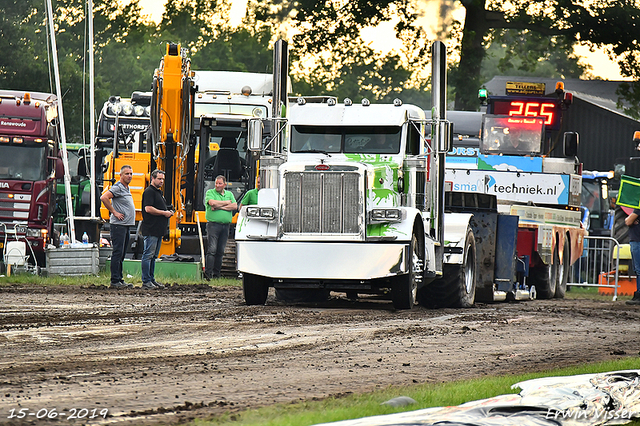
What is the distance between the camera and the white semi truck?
1398cm

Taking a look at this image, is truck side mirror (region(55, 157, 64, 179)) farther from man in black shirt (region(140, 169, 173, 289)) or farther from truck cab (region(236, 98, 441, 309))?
truck cab (region(236, 98, 441, 309))

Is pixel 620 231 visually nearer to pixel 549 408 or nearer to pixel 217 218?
pixel 217 218

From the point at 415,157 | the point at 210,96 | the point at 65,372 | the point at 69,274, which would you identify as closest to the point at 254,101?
the point at 210,96

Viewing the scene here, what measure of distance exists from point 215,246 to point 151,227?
121 inches

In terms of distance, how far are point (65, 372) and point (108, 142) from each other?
19819 millimetres

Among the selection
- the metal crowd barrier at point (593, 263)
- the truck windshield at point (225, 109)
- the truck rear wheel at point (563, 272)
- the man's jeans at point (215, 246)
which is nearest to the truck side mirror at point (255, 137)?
the man's jeans at point (215, 246)

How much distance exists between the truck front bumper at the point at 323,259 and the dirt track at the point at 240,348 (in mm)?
541

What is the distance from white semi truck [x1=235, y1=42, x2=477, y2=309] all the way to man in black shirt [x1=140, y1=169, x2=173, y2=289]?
9.67 ft

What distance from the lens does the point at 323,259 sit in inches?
550

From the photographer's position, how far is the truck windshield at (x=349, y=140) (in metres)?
15.2

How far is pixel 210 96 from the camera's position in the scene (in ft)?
81.3

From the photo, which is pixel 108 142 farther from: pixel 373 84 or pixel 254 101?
pixel 373 84

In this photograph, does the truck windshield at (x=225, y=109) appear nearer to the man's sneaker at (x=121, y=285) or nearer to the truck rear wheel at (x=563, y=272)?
the man's sneaker at (x=121, y=285)

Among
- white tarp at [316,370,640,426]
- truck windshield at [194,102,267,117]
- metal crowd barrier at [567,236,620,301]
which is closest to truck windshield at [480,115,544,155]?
metal crowd barrier at [567,236,620,301]
